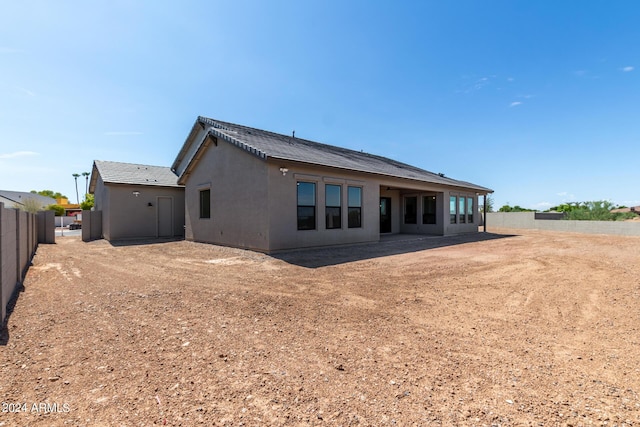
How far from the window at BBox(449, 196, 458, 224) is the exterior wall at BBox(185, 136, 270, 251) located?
12034mm

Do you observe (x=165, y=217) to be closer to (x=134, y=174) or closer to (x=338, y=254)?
(x=134, y=174)

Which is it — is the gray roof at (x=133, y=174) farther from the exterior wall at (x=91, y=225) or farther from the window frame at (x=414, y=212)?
the window frame at (x=414, y=212)

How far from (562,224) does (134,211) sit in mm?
27799

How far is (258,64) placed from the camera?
1254 centimetres

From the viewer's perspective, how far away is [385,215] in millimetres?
16953

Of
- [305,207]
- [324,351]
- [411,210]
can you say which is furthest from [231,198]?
[411,210]

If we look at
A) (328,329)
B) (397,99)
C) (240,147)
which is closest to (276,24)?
(240,147)

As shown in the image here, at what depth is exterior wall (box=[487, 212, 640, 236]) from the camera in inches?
661

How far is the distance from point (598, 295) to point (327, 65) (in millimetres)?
13216

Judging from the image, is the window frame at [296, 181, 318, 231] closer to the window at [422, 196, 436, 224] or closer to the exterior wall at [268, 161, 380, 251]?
the exterior wall at [268, 161, 380, 251]

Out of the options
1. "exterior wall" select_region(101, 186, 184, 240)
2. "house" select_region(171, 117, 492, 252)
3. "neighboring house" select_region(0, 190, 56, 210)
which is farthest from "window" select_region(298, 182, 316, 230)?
"neighboring house" select_region(0, 190, 56, 210)

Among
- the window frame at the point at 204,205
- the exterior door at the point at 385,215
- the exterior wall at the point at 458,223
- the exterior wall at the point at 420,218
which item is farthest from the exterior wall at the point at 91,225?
the exterior wall at the point at 458,223

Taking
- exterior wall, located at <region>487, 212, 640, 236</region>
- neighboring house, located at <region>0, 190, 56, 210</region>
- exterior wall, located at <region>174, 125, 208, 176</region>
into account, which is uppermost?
exterior wall, located at <region>174, 125, 208, 176</region>

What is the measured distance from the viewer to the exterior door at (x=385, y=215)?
16.8 metres
